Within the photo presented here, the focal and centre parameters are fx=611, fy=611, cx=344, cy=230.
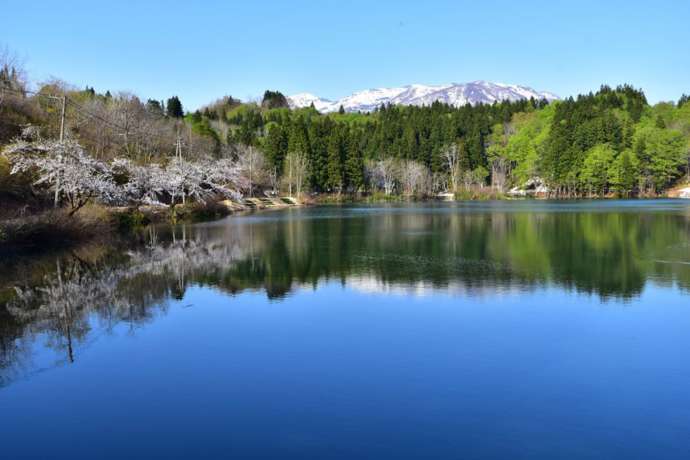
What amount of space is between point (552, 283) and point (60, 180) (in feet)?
74.3

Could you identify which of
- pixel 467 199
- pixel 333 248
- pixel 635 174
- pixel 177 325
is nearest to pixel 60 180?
pixel 333 248

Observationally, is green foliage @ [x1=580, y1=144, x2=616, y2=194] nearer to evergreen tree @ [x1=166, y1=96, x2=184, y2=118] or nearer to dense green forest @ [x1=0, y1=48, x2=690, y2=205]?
dense green forest @ [x1=0, y1=48, x2=690, y2=205]

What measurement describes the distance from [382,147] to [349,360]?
90646 millimetres

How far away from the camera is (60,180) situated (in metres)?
28.0

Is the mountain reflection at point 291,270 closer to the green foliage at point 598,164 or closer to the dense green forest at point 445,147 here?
the dense green forest at point 445,147

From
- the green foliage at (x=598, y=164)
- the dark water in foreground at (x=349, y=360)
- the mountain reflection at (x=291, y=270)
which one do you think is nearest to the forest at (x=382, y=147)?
the green foliage at (x=598, y=164)

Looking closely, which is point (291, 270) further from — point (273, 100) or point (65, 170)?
point (273, 100)

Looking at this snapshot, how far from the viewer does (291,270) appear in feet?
58.3

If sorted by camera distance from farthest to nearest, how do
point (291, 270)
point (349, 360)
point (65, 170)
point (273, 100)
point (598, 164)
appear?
point (273, 100) → point (598, 164) → point (65, 170) → point (291, 270) → point (349, 360)

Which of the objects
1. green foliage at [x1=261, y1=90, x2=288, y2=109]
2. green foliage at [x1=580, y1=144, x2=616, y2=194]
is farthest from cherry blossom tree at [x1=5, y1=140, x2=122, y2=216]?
green foliage at [x1=261, y1=90, x2=288, y2=109]

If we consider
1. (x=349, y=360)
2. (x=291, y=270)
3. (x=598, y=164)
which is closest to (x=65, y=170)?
(x=291, y=270)

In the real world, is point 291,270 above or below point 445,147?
below

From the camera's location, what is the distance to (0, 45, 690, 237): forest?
47250mm

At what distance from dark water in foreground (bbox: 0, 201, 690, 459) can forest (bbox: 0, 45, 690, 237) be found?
20.2 m
